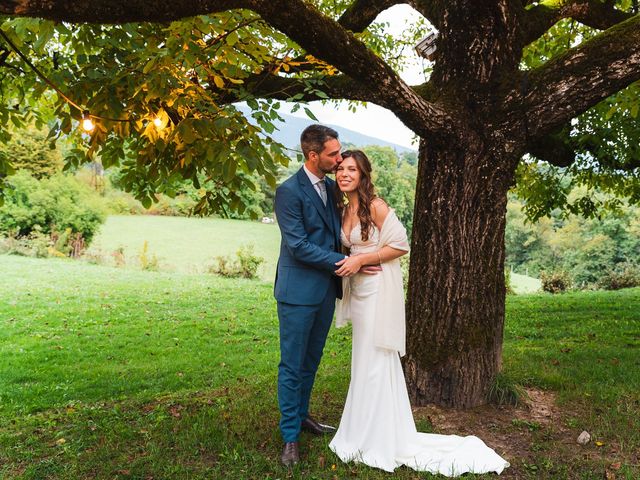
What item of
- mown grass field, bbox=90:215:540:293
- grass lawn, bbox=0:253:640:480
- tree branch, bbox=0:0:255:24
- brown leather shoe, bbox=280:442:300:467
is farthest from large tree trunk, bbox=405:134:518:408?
mown grass field, bbox=90:215:540:293

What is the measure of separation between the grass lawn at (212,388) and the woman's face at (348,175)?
6.46 feet

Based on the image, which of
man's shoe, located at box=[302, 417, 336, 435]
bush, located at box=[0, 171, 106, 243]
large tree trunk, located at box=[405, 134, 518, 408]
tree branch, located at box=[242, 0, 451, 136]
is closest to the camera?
Result: tree branch, located at box=[242, 0, 451, 136]

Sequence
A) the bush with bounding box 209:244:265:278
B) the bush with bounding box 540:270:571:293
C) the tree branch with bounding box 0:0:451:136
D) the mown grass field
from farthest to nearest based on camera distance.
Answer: the mown grass field < the bush with bounding box 209:244:265:278 < the bush with bounding box 540:270:571:293 < the tree branch with bounding box 0:0:451:136

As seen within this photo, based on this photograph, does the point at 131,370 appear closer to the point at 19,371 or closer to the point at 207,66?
the point at 19,371

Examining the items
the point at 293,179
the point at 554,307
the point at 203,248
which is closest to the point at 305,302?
the point at 293,179

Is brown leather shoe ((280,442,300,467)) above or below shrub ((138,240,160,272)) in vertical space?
above

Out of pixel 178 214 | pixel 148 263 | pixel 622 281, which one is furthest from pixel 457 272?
pixel 178 214

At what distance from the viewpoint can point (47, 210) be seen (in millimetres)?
25469

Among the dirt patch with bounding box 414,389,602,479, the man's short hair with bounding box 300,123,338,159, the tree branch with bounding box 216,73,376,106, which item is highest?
the tree branch with bounding box 216,73,376,106

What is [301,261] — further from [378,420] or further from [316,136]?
[378,420]

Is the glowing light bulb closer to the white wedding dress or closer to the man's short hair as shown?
the man's short hair

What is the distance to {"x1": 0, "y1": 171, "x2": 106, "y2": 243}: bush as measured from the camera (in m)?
25.1

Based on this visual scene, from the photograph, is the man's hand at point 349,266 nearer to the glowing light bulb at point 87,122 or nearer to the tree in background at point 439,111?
the tree in background at point 439,111

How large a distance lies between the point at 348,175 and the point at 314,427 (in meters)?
2.03
